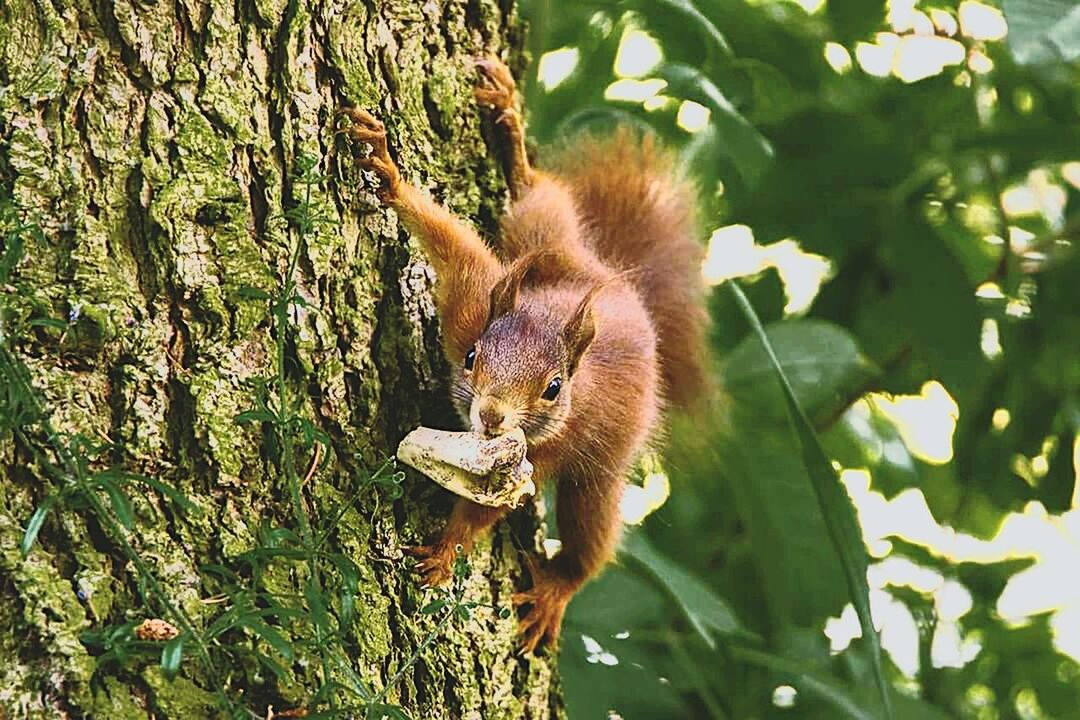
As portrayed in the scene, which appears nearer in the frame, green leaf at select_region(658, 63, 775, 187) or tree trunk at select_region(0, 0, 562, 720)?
tree trunk at select_region(0, 0, 562, 720)

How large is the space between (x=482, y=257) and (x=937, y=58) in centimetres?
115

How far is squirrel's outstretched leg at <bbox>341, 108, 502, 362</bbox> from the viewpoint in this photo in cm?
147

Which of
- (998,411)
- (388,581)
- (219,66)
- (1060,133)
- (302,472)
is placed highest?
(219,66)

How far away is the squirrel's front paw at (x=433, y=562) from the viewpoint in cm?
142

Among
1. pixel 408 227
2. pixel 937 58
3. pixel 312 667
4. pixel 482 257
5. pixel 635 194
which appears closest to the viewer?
pixel 312 667

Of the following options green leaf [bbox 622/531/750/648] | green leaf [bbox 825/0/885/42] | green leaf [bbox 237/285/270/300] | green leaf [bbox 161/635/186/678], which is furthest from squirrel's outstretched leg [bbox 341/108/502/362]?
green leaf [bbox 825/0/885/42]

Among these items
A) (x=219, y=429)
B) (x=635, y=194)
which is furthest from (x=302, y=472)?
(x=635, y=194)

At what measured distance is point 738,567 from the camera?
97.1 inches

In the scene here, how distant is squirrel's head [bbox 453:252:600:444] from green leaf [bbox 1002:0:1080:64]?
56 centimetres

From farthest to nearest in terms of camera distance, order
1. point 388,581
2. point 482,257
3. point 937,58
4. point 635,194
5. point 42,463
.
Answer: point 937,58 → point 635,194 → point 482,257 → point 388,581 → point 42,463

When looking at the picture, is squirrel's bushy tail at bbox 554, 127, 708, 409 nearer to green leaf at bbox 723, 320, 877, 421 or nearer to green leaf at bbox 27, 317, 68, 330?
green leaf at bbox 723, 320, 877, 421

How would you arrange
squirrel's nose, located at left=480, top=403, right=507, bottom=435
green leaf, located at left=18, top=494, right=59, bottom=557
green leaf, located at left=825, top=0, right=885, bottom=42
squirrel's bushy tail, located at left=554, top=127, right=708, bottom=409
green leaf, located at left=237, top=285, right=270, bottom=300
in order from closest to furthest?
1. green leaf, located at left=18, top=494, right=59, bottom=557
2. green leaf, located at left=237, top=285, right=270, bottom=300
3. squirrel's nose, located at left=480, top=403, right=507, bottom=435
4. squirrel's bushy tail, located at left=554, top=127, right=708, bottom=409
5. green leaf, located at left=825, top=0, right=885, bottom=42

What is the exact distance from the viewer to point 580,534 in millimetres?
1772

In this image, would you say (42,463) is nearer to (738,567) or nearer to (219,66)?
(219,66)
